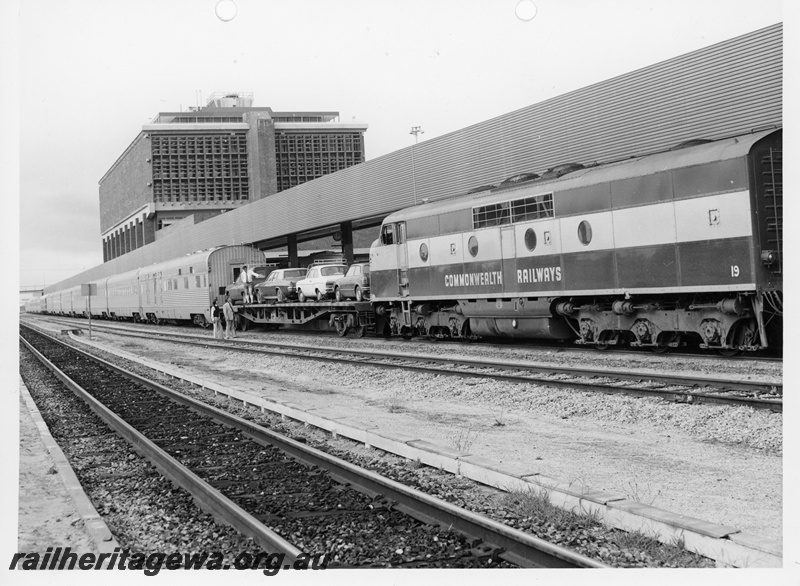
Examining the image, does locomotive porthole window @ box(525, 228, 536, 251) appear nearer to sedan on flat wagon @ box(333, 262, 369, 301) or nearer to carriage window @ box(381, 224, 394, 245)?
carriage window @ box(381, 224, 394, 245)

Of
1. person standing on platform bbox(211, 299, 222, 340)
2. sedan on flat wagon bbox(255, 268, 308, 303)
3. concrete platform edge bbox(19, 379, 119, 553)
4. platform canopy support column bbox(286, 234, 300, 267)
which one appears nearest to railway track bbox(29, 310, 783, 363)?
person standing on platform bbox(211, 299, 222, 340)

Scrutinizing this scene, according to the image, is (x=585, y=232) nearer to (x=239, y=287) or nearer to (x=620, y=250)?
(x=620, y=250)

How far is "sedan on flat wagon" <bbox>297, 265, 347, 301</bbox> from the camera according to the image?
29.3m

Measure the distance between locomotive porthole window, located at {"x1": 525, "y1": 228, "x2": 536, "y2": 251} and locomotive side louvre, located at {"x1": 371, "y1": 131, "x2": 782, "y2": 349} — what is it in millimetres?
26

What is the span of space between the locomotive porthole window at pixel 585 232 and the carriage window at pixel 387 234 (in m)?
7.88

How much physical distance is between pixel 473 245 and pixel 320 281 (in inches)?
469

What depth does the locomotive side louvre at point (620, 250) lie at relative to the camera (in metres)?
12.4

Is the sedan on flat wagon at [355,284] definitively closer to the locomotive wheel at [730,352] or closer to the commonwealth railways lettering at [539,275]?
the commonwealth railways lettering at [539,275]

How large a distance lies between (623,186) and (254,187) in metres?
41.9

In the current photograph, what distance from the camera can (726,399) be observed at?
9695mm

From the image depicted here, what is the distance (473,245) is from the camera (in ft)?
62.2

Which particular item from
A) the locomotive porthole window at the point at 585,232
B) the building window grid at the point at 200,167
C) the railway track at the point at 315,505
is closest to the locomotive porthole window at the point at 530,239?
the locomotive porthole window at the point at 585,232

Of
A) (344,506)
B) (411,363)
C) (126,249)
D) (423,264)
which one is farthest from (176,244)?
(344,506)

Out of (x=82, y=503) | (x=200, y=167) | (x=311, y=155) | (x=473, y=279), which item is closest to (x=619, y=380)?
(x=473, y=279)
